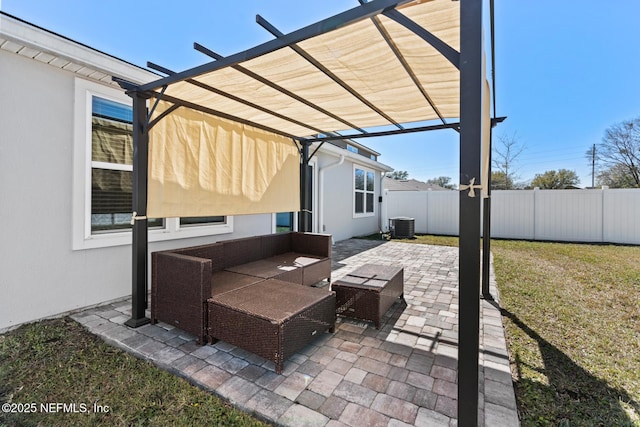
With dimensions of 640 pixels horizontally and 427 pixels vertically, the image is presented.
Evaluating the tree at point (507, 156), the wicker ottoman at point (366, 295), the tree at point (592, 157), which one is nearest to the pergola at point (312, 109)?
the wicker ottoman at point (366, 295)

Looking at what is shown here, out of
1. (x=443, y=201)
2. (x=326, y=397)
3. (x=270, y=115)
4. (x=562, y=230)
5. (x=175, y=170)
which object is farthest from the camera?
(x=443, y=201)

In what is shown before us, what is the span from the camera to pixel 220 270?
13.4ft

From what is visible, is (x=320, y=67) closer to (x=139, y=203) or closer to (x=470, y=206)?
(x=470, y=206)

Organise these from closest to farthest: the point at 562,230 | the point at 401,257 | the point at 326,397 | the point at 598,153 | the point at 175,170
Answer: the point at 326,397 → the point at 175,170 → the point at 401,257 → the point at 562,230 → the point at 598,153

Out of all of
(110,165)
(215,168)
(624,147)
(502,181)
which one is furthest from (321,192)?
(624,147)

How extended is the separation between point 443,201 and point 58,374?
13.2 meters

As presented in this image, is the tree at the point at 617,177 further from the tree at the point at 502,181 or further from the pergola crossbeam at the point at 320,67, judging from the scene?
the pergola crossbeam at the point at 320,67

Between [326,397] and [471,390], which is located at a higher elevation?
[471,390]

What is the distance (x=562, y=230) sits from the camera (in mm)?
10945

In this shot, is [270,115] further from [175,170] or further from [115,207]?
[115,207]

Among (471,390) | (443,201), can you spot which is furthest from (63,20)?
(443,201)

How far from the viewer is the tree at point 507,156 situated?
20234 mm

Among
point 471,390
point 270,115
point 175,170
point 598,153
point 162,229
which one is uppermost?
point 598,153

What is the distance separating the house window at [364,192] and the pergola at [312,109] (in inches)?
240
